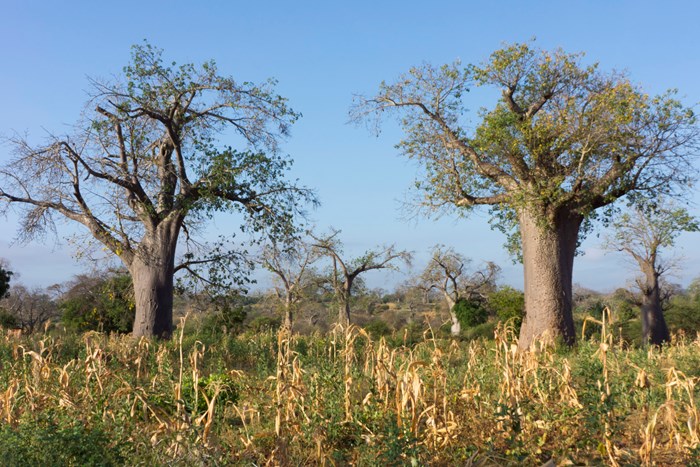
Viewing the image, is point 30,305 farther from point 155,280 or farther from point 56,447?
point 56,447

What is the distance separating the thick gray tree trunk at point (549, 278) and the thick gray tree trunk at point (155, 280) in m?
8.17

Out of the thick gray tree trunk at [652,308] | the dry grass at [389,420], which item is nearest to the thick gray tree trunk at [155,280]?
the dry grass at [389,420]

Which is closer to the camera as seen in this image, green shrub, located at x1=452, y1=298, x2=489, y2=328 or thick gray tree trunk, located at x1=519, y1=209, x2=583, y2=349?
thick gray tree trunk, located at x1=519, y1=209, x2=583, y2=349

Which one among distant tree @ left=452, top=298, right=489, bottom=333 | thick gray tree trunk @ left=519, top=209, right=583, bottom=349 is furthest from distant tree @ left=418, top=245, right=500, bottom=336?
thick gray tree trunk @ left=519, top=209, right=583, bottom=349

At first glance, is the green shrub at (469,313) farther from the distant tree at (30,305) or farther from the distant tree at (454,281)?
the distant tree at (30,305)

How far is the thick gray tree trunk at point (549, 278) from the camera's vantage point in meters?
14.1

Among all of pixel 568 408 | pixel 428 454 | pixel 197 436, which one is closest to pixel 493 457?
pixel 428 454

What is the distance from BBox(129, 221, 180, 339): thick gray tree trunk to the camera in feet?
48.3

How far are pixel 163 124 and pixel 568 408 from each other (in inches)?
501

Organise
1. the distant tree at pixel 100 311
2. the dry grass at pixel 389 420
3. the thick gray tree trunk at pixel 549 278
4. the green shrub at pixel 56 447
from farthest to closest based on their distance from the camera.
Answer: the distant tree at pixel 100 311 → the thick gray tree trunk at pixel 549 278 → the dry grass at pixel 389 420 → the green shrub at pixel 56 447

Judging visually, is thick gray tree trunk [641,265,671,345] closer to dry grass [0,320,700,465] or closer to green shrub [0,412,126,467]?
dry grass [0,320,700,465]

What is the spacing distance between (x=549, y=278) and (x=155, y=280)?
29.3 feet

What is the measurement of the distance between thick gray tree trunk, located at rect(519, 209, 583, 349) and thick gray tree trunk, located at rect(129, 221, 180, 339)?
8.17 meters

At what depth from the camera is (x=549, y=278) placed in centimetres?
1416
